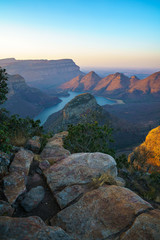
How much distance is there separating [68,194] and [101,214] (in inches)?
77.0

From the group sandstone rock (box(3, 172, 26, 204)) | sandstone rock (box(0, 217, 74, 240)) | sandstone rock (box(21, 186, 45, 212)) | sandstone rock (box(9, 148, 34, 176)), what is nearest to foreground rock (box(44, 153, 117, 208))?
sandstone rock (box(21, 186, 45, 212))

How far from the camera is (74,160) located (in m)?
9.12

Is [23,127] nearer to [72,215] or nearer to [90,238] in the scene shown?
[72,215]

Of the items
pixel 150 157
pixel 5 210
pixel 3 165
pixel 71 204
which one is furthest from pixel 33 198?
pixel 150 157

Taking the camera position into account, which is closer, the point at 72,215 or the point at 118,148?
the point at 72,215

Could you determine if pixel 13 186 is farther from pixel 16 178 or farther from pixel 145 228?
pixel 145 228

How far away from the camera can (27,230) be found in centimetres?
378

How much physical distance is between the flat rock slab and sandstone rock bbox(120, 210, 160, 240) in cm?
315

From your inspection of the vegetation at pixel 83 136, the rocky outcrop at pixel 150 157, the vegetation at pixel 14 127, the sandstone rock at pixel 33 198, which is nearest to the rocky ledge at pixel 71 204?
the sandstone rock at pixel 33 198

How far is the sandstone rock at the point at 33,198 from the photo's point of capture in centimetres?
614

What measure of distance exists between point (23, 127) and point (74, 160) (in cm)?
763

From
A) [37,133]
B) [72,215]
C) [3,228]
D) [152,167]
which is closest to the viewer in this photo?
[3,228]

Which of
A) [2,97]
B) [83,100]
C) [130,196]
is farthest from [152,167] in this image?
[83,100]

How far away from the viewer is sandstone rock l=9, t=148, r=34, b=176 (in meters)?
7.76
